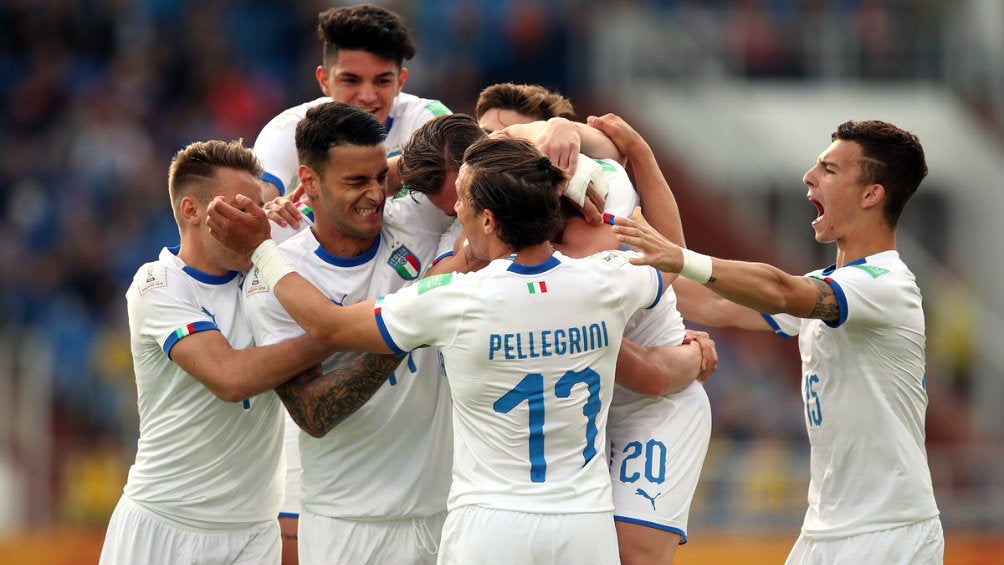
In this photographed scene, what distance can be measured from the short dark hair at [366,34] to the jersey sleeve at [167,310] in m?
1.84

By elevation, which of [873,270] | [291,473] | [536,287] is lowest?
[291,473]

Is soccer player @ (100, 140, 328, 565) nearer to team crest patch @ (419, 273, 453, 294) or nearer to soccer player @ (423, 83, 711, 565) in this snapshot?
soccer player @ (423, 83, 711, 565)

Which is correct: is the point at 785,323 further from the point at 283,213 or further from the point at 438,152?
the point at 283,213

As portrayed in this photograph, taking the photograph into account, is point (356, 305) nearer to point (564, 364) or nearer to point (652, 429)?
point (564, 364)

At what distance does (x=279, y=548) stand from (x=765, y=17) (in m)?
14.6

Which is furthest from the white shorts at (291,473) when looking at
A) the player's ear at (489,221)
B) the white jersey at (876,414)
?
the white jersey at (876,414)

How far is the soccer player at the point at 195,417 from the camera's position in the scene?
20.0 ft

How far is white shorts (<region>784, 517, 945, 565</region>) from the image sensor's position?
6.14 m

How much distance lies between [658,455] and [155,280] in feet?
7.33

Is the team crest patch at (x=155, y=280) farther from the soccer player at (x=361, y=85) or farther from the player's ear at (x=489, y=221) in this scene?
the player's ear at (x=489, y=221)

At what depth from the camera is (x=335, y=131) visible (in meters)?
5.92

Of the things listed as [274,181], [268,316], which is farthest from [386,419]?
[274,181]

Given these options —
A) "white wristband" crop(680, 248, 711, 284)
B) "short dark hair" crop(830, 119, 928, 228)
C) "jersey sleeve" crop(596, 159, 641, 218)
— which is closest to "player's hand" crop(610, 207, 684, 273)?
"white wristband" crop(680, 248, 711, 284)

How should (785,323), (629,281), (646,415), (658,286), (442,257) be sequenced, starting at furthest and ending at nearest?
1. (785,323)
2. (646,415)
3. (442,257)
4. (658,286)
5. (629,281)
